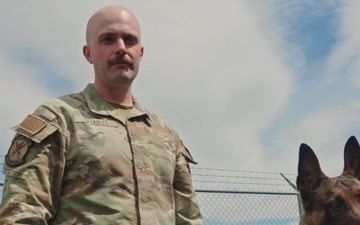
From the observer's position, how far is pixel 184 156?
2.51m

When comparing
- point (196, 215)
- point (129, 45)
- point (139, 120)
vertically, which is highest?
point (129, 45)

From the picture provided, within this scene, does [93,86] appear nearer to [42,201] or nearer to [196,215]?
[42,201]

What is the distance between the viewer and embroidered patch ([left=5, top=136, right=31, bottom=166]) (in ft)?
5.98

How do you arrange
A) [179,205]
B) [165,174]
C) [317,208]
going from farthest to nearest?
[317,208] < [179,205] < [165,174]

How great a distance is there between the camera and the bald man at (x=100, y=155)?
182 centimetres

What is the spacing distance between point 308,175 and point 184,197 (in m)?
2.79

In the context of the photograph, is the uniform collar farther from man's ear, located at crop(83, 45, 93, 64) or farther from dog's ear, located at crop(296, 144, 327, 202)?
dog's ear, located at crop(296, 144, 327, 202)

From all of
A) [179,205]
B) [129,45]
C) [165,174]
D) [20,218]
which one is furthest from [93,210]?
[129,45]

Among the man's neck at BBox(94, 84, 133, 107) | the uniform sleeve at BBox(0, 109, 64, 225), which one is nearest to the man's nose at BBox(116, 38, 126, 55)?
the man's neck at BBox(94, 84, 133, 107)

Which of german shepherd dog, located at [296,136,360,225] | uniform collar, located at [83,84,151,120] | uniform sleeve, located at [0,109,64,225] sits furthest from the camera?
german shepherd dog, located at [296,136,360,225]

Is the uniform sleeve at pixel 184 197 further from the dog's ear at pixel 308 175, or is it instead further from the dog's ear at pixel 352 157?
the dog's ear at pixel 352 157

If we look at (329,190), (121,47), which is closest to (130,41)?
(121,47)

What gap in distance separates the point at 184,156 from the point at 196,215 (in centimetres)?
32

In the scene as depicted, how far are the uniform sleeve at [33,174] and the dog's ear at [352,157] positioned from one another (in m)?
3.64
